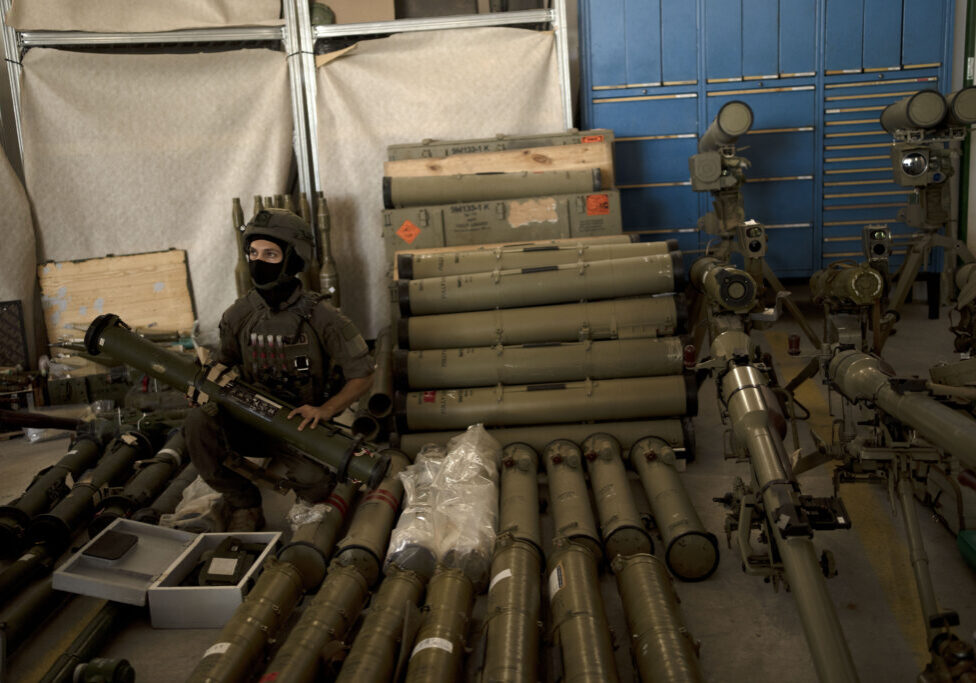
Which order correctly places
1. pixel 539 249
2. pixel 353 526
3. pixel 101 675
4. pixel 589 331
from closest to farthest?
pixel 101 675 < pixel 353 526 < pixel 589 331 < pixel 539 249

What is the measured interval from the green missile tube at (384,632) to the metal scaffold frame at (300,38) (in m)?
4.64

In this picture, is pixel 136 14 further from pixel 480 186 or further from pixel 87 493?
pixel 87 493

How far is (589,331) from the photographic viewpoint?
14.6 ft

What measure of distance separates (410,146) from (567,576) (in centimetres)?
431

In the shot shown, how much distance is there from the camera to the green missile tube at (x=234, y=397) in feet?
11.0

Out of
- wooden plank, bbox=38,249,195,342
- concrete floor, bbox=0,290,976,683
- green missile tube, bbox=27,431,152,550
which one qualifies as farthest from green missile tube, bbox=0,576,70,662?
wooden plank, bbox=38,249,195,342

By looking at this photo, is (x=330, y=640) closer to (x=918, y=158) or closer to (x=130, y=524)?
(x=130, y=524)

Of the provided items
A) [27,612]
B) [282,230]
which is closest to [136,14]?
[282,230]

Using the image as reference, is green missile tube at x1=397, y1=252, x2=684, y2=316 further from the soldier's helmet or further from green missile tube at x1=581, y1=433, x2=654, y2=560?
the soldier's helmet

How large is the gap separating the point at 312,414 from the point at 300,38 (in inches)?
175

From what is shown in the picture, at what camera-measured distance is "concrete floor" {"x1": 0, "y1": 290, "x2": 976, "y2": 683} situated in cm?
263

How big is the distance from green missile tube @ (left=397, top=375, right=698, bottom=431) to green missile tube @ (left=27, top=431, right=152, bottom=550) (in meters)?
1.50

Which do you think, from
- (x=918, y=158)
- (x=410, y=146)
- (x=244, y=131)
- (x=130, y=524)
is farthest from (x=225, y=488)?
(x=918, y=158)

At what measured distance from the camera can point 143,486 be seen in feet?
13.1
